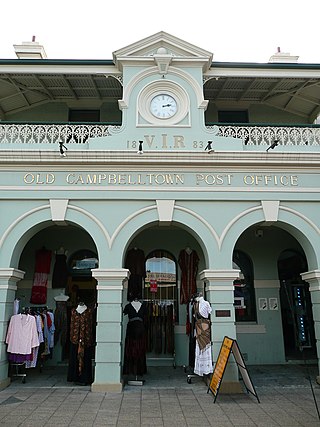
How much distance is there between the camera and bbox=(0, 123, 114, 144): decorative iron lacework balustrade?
9688mm

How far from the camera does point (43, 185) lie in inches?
364

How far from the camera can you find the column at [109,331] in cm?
814

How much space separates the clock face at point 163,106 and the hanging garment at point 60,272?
5.09m

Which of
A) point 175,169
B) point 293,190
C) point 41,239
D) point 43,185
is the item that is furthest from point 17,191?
point 293,190

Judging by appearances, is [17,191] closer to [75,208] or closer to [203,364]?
[75,208]

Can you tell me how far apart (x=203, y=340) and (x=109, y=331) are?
216cm

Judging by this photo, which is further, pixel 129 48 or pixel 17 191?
pixel 129 48

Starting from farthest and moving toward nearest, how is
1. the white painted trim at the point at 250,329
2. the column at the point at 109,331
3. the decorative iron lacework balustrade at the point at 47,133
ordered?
the white painted trim at the point at 250,329 → the decorative iron lacework balustrade at the point at 47,133 → the column at the point at 109,331

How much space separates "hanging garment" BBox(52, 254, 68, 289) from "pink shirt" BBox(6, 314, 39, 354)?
2.18m

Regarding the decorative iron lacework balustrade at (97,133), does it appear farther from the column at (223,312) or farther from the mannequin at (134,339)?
the mannequin at (134,339)

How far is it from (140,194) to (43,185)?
2431mm

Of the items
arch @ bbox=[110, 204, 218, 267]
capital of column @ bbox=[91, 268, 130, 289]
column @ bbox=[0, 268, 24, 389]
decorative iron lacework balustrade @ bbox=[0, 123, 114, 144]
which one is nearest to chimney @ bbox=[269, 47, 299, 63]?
decorative iron lacework balustrade @ bbox=[0, 123, 114, 144]

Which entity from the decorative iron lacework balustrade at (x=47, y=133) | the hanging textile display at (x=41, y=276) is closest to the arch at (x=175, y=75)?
the decorative iron lacework balustrade at (x=47, y=133)

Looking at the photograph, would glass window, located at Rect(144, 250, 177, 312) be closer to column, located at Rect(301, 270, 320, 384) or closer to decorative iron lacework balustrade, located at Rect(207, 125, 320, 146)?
column, located at Rect(301, 270, 320, 384)
